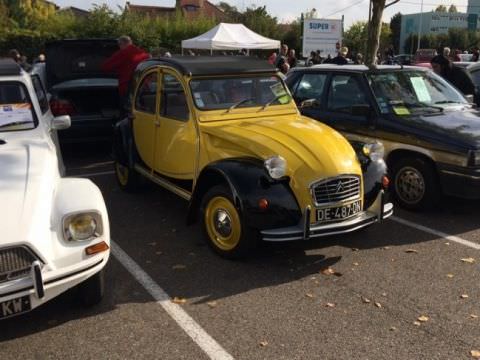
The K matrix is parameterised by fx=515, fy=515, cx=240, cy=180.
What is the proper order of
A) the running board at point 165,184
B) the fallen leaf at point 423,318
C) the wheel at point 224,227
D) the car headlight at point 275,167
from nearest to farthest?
the fallen leaf at point 423,318, the car headlight at point 275,167, the wheel at point 224,227, the running board at point 165,184

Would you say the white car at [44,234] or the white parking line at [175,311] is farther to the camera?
the white parking line at [175,311]

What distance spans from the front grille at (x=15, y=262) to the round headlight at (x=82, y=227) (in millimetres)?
345

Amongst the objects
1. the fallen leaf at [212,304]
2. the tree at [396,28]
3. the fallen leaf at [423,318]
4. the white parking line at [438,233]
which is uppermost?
the tree at [396,28]

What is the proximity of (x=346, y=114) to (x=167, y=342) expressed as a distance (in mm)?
4472

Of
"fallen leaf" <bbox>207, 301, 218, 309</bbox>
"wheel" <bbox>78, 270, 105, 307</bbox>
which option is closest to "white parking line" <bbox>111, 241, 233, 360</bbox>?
"fallen leaf" <bbox>207, 301, 218, 309</bbox>

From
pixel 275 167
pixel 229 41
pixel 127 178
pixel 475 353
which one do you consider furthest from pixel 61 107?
pixel 229 41

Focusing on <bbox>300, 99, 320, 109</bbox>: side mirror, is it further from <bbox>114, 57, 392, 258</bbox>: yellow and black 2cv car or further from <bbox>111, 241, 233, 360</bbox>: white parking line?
<bbox>111, 241, 233, 360</bbox>: white parking line

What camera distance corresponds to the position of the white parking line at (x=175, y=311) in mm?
3404

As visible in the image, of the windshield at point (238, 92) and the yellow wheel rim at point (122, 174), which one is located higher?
the windshield at point (238, 92)

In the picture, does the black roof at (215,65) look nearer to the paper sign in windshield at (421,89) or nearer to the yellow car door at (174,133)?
the yellow car door at (174,133)

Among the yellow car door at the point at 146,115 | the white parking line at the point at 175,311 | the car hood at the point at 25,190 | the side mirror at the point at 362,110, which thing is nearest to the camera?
the car hood at the point at 25,190

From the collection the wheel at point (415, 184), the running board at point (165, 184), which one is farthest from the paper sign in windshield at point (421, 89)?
the running board at point (165, 184)

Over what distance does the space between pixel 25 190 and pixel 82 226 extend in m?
0.50

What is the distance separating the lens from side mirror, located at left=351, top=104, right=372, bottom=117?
6.56 m
